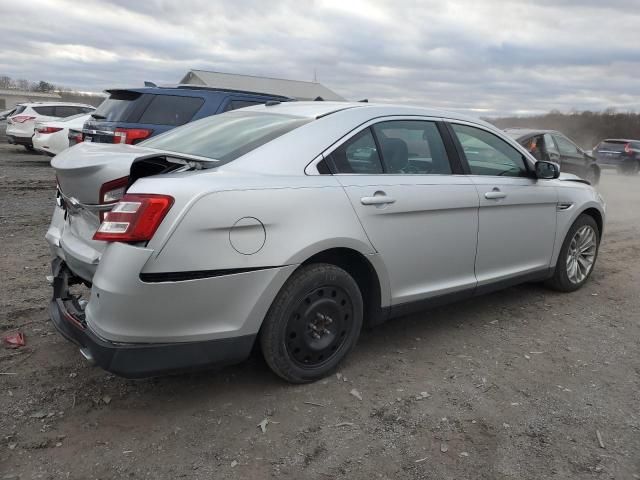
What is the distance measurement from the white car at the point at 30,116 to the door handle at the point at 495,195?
50.4 feet

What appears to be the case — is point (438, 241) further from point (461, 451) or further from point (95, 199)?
point (95, 199)

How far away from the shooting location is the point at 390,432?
287cm

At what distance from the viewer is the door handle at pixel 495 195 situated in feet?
13.3

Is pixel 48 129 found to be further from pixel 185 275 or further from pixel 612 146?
pixel 612 146

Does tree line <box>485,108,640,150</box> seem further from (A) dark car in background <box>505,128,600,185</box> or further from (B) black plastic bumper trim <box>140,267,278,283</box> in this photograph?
(B) black plastic bumper trim <box>140,267,278,283</box>

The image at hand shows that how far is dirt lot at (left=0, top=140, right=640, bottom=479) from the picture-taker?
8.52 feet

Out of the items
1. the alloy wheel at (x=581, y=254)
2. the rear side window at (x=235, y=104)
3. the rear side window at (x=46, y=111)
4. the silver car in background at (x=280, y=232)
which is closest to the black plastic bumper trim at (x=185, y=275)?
the silver car in background at (x=280, y=232)

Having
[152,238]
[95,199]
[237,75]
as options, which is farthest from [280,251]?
[237,75]

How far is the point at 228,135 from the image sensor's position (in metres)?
3.55

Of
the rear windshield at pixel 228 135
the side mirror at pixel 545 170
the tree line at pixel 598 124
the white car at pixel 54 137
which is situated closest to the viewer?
the rear windshield at pixel 228 135

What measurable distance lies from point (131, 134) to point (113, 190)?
494cm

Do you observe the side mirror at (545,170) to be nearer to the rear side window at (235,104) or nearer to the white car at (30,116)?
the rear side window at (235,104)

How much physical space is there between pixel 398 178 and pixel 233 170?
3.68 ft

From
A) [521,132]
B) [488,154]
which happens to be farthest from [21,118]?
[488,154]
